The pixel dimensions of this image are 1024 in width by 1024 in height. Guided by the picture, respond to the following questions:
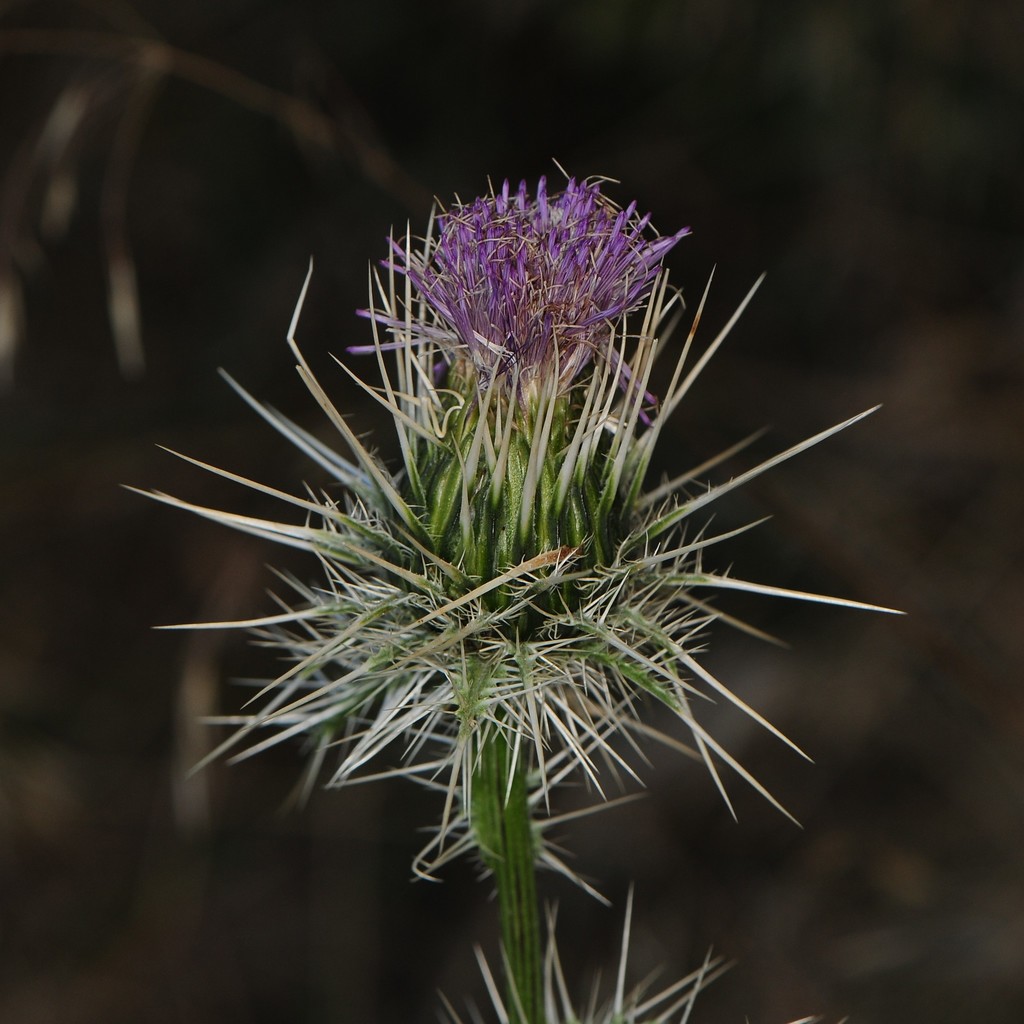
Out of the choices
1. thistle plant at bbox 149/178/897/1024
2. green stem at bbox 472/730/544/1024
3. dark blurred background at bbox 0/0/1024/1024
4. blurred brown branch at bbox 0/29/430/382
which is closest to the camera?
thistle plant at bbox 149/178/897/1024

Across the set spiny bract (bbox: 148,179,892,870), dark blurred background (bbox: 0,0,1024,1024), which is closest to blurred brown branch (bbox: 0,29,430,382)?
dark blurred background (bbox: 0,0,1024,1024)

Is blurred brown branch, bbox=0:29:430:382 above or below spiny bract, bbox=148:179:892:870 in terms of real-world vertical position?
above

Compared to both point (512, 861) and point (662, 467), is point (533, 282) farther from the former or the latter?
point (662, 467)

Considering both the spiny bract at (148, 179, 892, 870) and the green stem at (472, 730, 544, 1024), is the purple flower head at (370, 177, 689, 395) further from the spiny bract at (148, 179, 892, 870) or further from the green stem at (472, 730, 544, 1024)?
the green stem at (472, 730, 544, 1024)

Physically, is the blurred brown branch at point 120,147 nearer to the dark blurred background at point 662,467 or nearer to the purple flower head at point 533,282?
the dark blurred background at point 662,467

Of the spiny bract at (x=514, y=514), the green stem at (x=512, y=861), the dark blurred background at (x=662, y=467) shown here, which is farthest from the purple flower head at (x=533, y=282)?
the dark blurred background at (x=662, y=467)
